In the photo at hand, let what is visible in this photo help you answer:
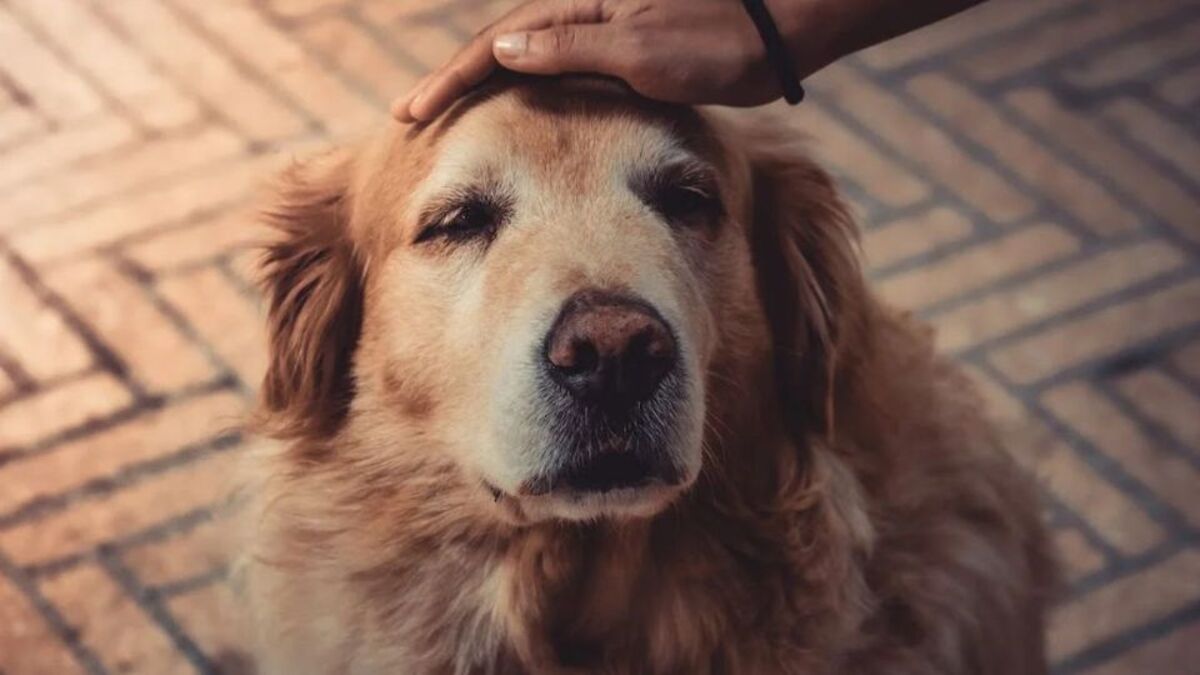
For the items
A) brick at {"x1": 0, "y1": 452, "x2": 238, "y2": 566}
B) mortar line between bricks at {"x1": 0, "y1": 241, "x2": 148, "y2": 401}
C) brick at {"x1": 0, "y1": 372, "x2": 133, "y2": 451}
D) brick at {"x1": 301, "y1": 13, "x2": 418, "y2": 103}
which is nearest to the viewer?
brick at {"x1": 0, "y1": 452, "x2": 238, "y2": 566}

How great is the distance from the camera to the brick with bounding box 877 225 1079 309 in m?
3.82

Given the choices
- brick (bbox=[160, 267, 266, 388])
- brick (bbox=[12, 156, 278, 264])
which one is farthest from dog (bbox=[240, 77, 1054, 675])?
brick (bbox=[12, 156, 278, 264])

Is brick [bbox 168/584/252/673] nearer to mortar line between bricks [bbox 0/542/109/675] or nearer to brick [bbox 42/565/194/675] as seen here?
brick [bbox 42/565/194/675]

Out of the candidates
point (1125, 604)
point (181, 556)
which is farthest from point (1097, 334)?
point (181, 556)

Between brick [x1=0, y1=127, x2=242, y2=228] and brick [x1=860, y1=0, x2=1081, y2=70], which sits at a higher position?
brick [x1=0, y1=127, x2=242, y2=228]

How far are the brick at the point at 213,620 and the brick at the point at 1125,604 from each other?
1603mm

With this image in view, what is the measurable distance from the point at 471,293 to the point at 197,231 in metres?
1.90

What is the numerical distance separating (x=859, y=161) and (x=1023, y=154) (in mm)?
437

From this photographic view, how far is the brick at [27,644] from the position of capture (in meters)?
3.05

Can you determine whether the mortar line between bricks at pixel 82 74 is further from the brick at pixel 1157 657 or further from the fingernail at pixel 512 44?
the brick at pixel 1157 657

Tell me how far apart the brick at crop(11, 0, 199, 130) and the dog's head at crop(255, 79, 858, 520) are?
183 cm

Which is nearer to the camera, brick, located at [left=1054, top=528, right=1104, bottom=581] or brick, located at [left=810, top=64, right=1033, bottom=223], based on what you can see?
brick, located at [left=1054, top=528, right=1104, bottom=581]

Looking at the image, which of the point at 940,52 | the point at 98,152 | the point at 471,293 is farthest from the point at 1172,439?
the point at 98,152

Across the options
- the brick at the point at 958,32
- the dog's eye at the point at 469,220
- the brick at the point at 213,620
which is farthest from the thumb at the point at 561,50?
the brick at the point at 958,32
